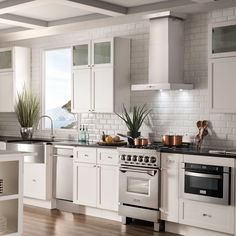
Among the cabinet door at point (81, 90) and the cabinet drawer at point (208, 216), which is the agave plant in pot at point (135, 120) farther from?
the cabinet drawer at point (208, 216)

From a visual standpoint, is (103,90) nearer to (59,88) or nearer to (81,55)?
(81,55)

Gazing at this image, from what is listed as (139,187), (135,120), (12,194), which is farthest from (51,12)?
(12,194)

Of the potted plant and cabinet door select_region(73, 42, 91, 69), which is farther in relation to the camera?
the potted plant

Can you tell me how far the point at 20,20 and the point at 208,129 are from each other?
3466mm

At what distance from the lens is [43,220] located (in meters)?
6.93

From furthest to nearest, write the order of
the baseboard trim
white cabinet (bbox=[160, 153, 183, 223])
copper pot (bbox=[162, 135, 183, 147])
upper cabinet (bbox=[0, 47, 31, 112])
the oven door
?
1. upper cabinet (bbox=[0, 47, 31, 112])
2. copper pot (bbox=[162, 135, 183, 147])
3. the oven door
4. white cabinet (bbox=[160, 153, 183, 223])
5. the baseboard trim

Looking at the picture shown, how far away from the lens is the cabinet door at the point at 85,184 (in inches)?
281

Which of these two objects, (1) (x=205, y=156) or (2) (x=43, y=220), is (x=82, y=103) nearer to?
(2) (x=43, y=220)

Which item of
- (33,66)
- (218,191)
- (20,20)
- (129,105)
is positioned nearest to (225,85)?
(218,191)

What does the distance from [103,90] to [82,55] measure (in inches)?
28.3

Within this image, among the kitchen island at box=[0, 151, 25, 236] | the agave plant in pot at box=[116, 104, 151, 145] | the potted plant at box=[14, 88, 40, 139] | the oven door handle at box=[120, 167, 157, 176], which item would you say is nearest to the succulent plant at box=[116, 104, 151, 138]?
the agave plant in pot at box=[116, 104, 151, 145]

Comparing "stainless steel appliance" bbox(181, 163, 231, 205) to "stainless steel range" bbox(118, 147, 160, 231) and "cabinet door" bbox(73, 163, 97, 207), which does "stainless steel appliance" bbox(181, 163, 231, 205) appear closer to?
"stainless steel range" bbox(118, 147, 160, 231)

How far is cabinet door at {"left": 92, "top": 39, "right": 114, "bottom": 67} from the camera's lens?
7379mm

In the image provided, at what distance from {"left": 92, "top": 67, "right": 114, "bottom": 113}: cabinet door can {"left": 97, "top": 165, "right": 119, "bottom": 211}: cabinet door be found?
3.15 feet
